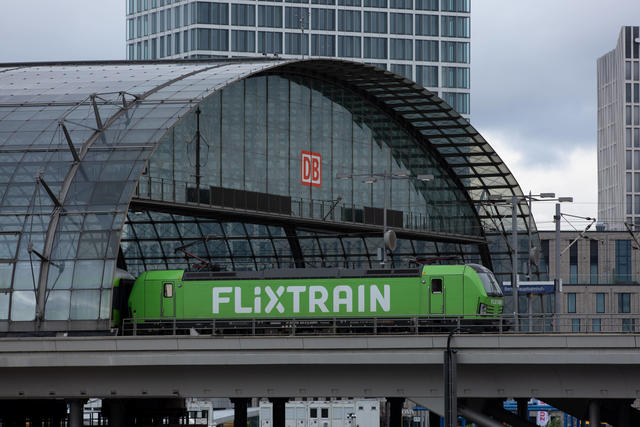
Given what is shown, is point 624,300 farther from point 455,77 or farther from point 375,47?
point 375,47

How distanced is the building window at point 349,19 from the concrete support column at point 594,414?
11562 centimetres

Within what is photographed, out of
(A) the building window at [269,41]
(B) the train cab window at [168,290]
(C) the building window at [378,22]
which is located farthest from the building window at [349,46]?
(B) the train cab window at [168,290]

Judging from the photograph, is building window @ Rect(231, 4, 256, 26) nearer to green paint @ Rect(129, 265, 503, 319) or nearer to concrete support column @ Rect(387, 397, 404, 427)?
concrete support column @ Rect(387, 397, 404, 427)

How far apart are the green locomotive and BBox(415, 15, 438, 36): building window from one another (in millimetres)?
104976

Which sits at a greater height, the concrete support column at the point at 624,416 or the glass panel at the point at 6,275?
the glass panel at the point at 6,275

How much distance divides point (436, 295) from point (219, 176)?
69.5ft

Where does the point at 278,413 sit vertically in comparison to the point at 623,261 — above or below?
below

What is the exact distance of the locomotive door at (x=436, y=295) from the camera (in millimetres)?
55906

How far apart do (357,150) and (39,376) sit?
41089 millimetres

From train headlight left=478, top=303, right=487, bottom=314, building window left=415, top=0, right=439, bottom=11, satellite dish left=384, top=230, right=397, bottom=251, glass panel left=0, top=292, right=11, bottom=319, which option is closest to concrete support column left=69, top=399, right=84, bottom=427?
glass panel left=0, top=292, right=11, bottom=319

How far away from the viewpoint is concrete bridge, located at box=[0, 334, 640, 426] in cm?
4500

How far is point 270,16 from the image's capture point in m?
155

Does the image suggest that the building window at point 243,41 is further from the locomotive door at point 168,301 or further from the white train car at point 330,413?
the locomotive door at point 168,301

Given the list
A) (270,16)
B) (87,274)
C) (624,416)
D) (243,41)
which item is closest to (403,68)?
(270,16)
